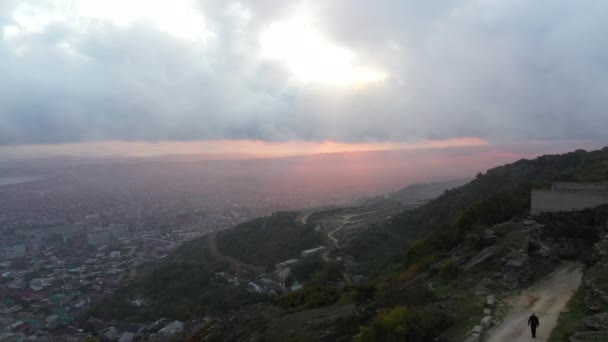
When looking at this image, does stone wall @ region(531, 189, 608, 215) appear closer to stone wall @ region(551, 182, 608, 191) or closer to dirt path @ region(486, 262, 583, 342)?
stone wall @ region(551, 182, 608, 191)

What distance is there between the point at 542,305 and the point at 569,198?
856 centimetres

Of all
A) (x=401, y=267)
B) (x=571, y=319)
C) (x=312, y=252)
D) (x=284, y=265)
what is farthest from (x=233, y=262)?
(x=571, y=319)

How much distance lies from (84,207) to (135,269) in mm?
41145

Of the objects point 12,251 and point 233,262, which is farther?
point 12,251

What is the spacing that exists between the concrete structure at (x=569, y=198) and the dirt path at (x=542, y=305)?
15.3 feet

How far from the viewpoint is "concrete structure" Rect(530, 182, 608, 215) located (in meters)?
15.4

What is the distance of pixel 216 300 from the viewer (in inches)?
1018

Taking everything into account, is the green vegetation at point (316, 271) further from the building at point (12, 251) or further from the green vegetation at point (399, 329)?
the building at point (12, 251)

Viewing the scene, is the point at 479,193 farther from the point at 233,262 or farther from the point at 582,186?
the point at 233,262

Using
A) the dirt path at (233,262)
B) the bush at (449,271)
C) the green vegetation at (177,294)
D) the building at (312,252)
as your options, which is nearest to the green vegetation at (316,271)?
the building at (312,252)

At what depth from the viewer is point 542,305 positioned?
30.3 feet

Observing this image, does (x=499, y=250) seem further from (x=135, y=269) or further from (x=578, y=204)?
(x=135, y=269)

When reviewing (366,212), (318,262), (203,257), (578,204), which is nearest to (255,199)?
(366,212)

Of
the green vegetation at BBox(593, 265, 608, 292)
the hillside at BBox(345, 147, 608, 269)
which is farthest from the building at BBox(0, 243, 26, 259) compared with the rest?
the green vegetation at BBox(593, 265, 608, 292)
